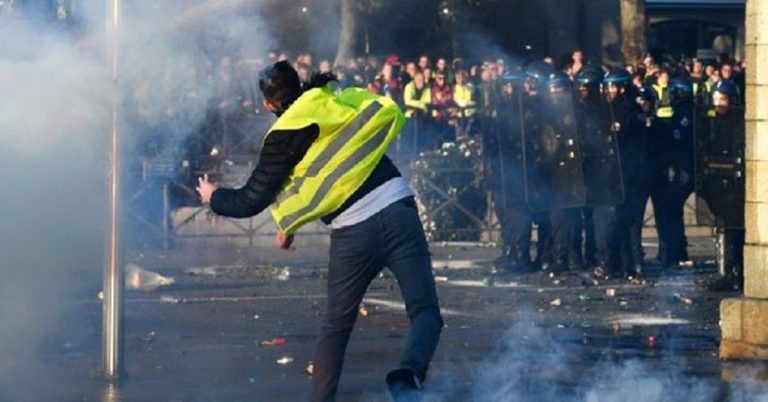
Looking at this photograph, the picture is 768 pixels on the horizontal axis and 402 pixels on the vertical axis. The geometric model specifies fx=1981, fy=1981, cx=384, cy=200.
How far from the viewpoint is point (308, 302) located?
605 inches

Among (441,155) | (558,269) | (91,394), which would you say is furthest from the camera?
(441,155)

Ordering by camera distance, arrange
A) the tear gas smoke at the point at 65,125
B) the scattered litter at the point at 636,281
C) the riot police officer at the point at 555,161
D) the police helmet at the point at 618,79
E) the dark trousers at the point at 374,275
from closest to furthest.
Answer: the dark trousers at the point at 374,275 < the tear gas smoke at the point at 65,125 < the scattered litter at the point at 636,281 < the riot police officer at the point at 555,161 < the police helmet at the point at 618,79

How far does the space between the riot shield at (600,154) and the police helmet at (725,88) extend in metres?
0.95

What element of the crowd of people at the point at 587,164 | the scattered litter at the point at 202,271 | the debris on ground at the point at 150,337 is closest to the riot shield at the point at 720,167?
the crowd of people at the point at 587,164

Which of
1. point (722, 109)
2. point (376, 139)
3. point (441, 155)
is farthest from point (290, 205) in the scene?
point (441, 155)

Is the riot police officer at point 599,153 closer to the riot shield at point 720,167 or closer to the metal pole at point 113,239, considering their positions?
the riot shield at point 720,167

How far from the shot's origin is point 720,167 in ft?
55.5

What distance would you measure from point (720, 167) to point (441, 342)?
518 centimetres

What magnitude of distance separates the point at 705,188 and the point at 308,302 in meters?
3.88

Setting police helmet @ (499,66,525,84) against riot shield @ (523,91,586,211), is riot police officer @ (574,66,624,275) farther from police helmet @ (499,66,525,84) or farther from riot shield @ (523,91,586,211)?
police helmet @ (499,66,525,84)

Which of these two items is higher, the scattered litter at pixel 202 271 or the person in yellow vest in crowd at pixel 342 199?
the person in yellow vest in crowd at pixel 342 199

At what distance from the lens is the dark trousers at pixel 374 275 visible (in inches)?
351

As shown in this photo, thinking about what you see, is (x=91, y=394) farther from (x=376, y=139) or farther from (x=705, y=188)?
(x=705, y=188)

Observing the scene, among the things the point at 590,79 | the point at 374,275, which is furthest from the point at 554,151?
the point at 374,275
